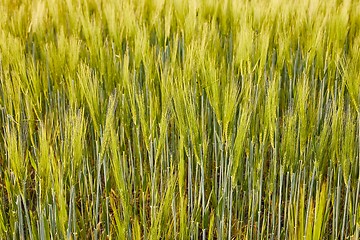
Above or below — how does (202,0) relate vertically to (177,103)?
above

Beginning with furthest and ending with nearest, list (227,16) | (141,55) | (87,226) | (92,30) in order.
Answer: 1. (227,16)
2. (92,30)
3. (141,55)
4. (87,226)

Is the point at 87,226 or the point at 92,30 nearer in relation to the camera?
the point at 87,226

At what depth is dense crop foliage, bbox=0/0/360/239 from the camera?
1.30 meters

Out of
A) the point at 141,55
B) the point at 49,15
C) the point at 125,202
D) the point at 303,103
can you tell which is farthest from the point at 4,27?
the point at 303,103

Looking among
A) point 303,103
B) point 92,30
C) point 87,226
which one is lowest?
point 87,226

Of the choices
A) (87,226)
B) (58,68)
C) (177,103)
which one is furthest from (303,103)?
(58,68)

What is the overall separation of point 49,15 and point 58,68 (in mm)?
696

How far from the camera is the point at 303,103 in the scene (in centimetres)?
139

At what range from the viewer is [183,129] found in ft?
4.45

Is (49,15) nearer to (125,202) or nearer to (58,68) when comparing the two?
(58,68)

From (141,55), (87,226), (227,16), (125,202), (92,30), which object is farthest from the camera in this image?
(227,16)

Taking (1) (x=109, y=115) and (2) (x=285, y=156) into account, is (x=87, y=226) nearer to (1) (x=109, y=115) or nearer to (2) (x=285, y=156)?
(1) (x=109, y=115)

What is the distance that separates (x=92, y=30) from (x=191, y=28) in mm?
382

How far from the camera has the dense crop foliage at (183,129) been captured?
1305 millimetres
